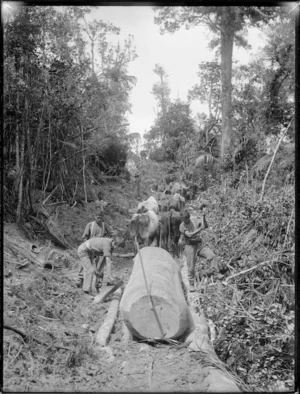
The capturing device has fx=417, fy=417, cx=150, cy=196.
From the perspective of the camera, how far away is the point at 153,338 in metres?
6.58

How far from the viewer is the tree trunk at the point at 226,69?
21.6 feet

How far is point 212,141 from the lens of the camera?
12820 mm

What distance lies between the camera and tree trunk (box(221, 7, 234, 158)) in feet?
21.6

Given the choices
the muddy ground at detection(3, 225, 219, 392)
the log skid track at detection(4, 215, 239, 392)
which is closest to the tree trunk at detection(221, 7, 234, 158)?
the log skid track at detection(4, 215, 239, 392)

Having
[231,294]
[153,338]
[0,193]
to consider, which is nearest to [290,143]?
[231,294]

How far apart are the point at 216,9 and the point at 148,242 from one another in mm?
7671

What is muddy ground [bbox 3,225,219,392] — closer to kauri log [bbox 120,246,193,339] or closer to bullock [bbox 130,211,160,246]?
kauri log [bbox 120,246,193,339]

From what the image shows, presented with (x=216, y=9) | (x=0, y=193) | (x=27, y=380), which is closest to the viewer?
(x=0, y=193)

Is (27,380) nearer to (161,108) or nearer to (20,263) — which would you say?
(20,263)

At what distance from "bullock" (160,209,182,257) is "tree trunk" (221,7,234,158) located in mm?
2452

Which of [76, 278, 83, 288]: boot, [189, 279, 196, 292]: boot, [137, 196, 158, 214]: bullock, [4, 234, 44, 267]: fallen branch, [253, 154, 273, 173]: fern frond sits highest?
[253, 154, 273, 173]: fern frond

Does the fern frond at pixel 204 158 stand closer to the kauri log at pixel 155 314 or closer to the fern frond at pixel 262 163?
the fern frond at pixel 262 163

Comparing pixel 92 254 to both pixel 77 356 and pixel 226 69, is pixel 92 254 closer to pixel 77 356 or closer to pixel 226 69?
pixel 77 356

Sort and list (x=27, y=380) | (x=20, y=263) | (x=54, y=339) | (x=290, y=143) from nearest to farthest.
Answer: (x=27, y=380) → (x=54, y=339) → (x=20, y=263) → (x=290, y=143)
